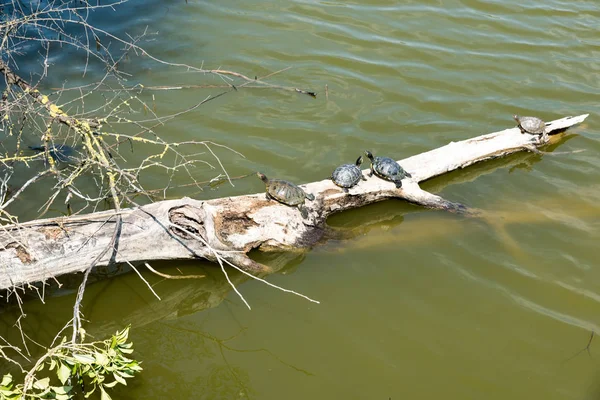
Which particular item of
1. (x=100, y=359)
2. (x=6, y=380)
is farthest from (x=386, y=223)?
(x=6, y=380)

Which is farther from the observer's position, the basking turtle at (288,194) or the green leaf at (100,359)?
the basking turtle at (288,194)

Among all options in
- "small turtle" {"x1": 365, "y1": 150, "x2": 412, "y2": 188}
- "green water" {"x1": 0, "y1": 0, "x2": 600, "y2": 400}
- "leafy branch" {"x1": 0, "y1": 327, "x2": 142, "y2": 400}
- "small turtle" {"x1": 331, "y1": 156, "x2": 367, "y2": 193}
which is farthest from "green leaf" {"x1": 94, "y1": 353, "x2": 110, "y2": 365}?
"small turtle" {"x1": 365, "y1": 150, "x2": 412, "y2": 188}

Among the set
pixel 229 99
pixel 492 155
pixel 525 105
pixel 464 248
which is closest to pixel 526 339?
pixel 464 248

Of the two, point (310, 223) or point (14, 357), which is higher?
point (310, 223)

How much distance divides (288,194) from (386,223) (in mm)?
1081

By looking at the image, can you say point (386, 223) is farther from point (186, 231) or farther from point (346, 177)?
point (186, 231)

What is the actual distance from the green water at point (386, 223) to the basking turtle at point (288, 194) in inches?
16.9

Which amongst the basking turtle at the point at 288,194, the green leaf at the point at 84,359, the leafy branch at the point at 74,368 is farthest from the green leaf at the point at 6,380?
the basking turtle at the point at 288,194

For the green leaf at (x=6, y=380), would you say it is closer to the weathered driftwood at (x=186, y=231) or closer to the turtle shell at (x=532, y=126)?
the weathered driftwood at (x=186, y=231)

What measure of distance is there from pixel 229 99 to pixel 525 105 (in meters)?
3.54

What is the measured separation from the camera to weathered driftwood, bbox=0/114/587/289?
4.02 metres

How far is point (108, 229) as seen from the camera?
165 inches

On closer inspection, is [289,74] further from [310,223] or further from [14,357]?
[14,357]

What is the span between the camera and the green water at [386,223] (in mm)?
3941
